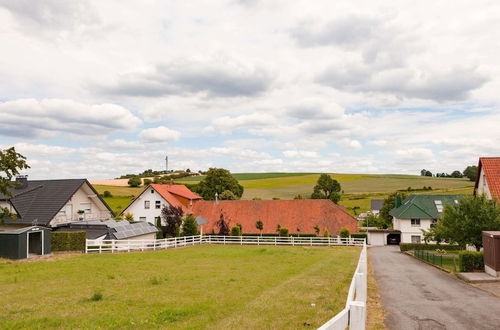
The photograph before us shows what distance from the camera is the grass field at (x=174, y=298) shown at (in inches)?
407

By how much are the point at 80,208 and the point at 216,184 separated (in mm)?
45459

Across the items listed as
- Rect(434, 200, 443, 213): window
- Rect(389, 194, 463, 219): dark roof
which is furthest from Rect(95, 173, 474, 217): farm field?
Rect(434, 200, 443, 213): window

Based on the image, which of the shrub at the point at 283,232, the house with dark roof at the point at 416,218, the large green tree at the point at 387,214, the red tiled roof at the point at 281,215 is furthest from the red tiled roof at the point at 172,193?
the large green tree at the point at 387,214

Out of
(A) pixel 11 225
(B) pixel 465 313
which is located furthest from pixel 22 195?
(B) pixel 465 313

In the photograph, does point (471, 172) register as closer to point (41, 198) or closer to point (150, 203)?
point (150, 203)

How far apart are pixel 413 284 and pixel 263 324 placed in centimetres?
1115

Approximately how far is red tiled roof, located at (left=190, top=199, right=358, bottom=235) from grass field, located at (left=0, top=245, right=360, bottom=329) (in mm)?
34979

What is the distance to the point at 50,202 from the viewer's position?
40062 millimetres

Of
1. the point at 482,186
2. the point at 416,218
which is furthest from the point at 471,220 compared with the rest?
the point at 416,218

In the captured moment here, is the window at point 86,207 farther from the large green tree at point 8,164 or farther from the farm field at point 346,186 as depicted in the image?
the farm field at point 346,186

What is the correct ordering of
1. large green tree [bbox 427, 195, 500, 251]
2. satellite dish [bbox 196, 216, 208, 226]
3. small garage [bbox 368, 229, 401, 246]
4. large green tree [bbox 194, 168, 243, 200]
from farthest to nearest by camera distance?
large green tree [bbox 194, 168, 243, 200]
small garage [bbox 368, 229, 401, 246]
satellite dish [bbox 196, 216, 208, 226]
large green tree [bbox 427, 195, 500, 251]

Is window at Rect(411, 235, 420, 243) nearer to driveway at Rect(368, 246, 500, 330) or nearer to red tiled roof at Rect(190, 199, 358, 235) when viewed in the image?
red tiled roof at Rect(190, 199, 358, 235)

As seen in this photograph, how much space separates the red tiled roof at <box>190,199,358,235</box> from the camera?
55.3 m

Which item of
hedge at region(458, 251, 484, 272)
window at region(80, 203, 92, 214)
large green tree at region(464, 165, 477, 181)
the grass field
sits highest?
large green tree at region(464, 165, 477, 181)
